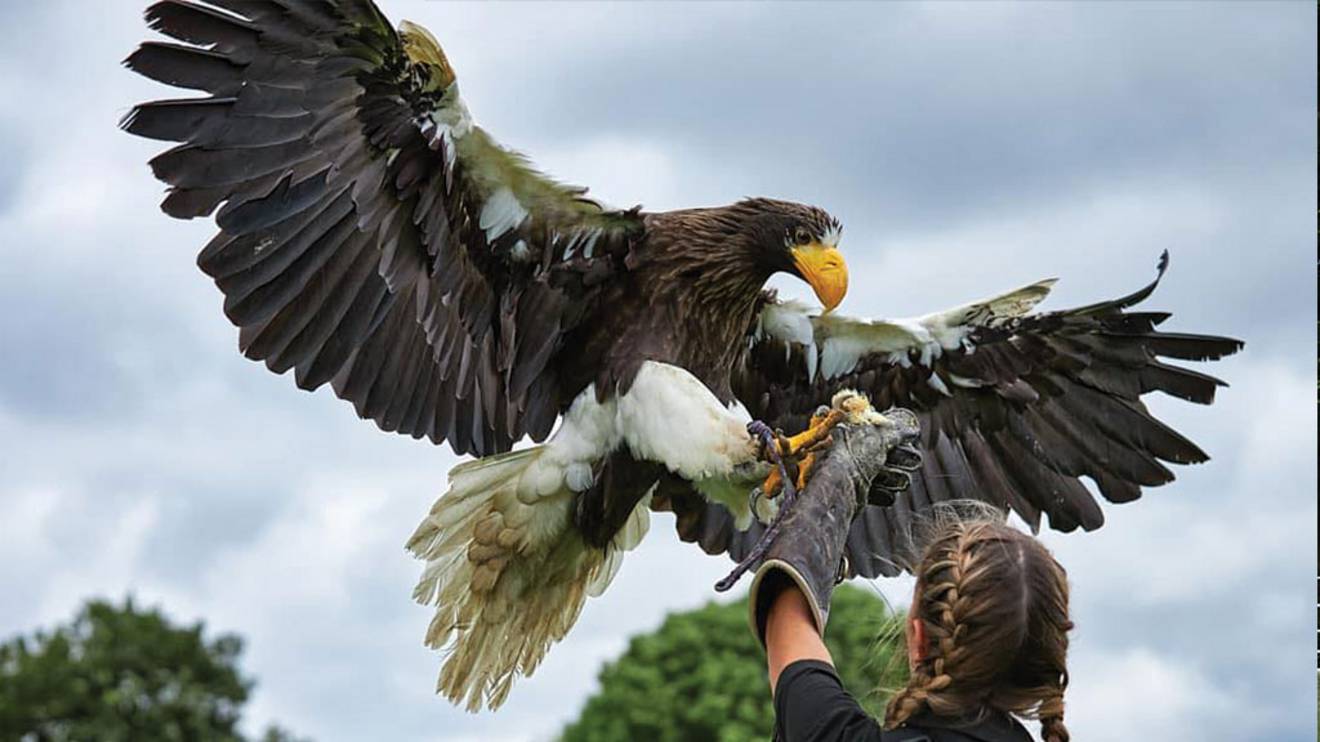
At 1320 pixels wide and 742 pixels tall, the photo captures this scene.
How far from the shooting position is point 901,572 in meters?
5.30

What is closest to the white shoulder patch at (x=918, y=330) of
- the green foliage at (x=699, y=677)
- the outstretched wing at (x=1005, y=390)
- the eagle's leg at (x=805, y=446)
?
the outstretched wing at (x=1005, y=390)

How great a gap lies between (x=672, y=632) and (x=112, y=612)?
12444mm

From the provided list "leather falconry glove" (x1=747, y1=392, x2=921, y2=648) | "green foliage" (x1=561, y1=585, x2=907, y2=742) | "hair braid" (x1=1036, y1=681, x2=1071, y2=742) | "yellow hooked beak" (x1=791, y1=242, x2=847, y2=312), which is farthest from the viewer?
"green foliage" (x1=561, y1=585, x2=907, y2=742)

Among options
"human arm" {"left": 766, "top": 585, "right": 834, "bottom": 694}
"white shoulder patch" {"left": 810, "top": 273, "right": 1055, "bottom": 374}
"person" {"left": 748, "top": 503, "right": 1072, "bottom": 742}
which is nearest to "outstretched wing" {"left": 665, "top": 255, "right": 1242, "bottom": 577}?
"white shoulder patch" {"left": 810, "top": 273, "right": 1055, "bottom": 374}

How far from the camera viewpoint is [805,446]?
409cm

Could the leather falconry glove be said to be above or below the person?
above

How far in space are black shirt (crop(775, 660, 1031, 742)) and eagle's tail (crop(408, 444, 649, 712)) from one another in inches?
100

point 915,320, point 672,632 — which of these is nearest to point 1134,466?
point 915,320

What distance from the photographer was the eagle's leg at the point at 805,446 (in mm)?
3924

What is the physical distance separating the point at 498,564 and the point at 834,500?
214cm

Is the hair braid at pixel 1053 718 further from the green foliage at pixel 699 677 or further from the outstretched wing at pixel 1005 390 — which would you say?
the green foliage at pixel 699 677

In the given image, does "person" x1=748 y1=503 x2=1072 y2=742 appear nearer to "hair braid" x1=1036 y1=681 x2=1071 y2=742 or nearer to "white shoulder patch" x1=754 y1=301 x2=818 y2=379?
"hair braid" x1=1036 y1=681 x2=1071 y2=742

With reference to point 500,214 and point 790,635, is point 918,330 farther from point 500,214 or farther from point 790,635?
point 790,635

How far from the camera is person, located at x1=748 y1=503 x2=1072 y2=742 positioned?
242 cm
